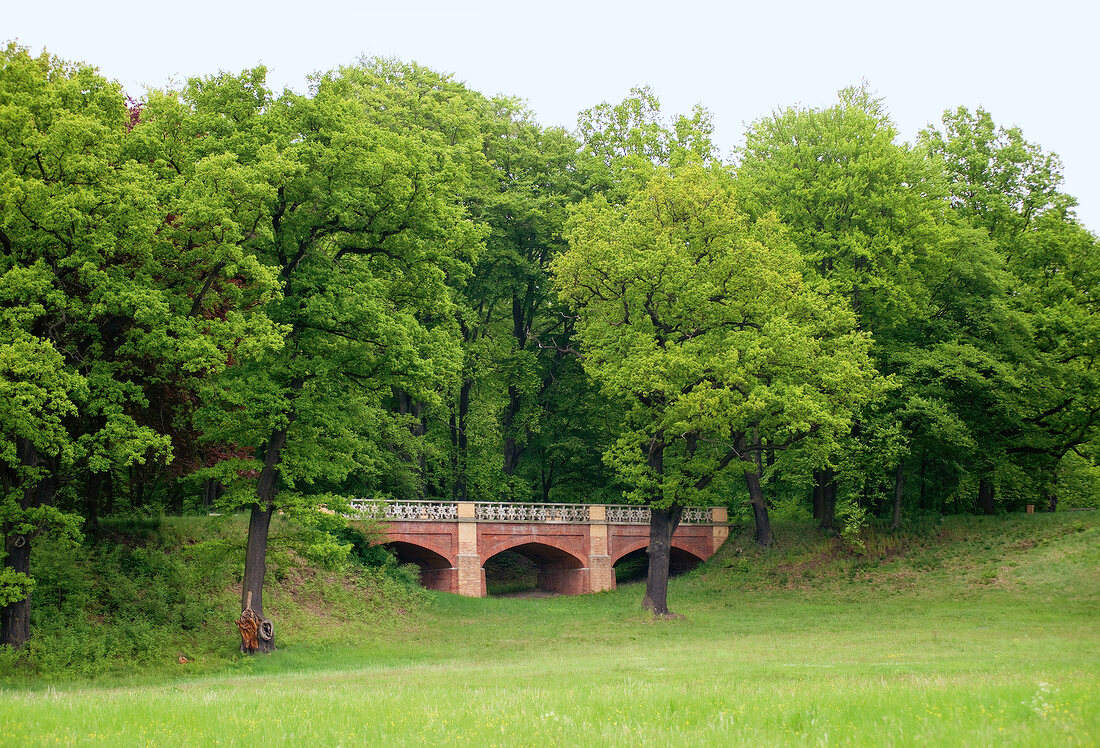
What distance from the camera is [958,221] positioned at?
36.3 metres

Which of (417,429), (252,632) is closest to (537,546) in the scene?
(417,429)

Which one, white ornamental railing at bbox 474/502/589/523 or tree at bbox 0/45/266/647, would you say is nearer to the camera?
tree at bbox 0/45/266/647

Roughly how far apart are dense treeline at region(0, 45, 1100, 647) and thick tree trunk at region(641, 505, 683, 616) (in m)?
0.13

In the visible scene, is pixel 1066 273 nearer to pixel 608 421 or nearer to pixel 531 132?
pixel 608 421

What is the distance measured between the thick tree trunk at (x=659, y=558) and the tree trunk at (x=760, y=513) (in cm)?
947

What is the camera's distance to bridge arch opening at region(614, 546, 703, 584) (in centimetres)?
4462

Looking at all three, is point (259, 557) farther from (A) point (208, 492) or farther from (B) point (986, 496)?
(B) point (986, 496)

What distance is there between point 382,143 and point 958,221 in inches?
955

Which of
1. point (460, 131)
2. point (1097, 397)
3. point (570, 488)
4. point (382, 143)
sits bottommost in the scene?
point (570, 488)

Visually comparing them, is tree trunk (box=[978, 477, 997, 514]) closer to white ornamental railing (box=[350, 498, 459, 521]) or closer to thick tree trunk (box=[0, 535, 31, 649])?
white ornamental railing (box=[350, 498, 459, 521])

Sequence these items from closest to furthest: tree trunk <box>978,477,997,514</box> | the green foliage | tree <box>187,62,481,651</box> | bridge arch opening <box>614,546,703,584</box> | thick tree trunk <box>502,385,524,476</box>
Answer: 1. tree <box>187,62,481,651</box>
2. the green foliage
3. tree trunk <box>978,477,997,514</box>
4. bridge arch opening <box>614,546,703,584</box>
5. thick tree trunk <box>502,385,524,476</box>

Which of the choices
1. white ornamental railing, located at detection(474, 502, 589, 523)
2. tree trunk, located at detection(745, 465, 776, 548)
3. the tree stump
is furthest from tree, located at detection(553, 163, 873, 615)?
the tree stump

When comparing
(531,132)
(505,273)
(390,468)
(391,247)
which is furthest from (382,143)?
(531,132)

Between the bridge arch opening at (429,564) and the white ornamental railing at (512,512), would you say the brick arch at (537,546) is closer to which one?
the white ornamental railing at (512,512)
